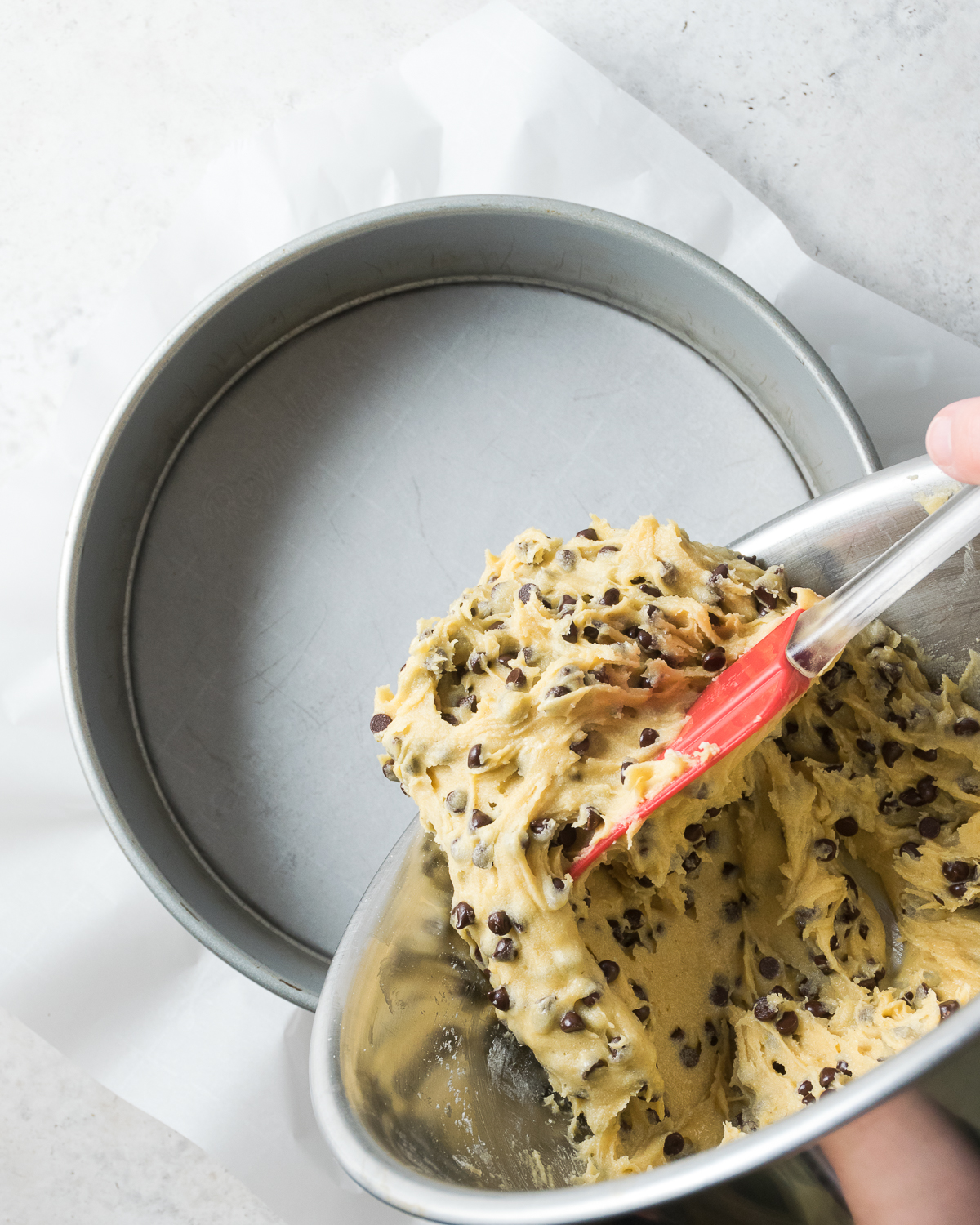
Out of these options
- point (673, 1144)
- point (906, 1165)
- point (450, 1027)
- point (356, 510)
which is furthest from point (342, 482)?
point (906, 1165)

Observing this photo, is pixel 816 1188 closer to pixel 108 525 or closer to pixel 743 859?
pixel 743 859

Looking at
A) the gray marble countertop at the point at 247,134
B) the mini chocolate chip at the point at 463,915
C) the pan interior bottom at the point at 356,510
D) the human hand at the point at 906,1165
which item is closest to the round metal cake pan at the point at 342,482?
the pan interior bottom at the point at 356,510

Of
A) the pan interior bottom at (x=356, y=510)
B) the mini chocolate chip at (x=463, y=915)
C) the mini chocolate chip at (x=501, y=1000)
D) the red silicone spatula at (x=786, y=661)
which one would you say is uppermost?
the pan interior bottom at (x=356, y=510)

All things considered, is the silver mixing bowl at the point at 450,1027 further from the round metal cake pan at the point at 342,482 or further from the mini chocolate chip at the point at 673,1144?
the round metal cake pan at the point at 342,482

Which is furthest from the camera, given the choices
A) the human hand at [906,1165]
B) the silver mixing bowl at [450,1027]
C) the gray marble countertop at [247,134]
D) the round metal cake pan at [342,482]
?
the gray marble countertop at [247,134]

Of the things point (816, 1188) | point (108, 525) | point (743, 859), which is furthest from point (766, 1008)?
point (108, 525)

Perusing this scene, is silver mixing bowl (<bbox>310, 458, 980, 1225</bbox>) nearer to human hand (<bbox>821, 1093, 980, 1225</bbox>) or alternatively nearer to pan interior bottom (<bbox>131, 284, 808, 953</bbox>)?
human hand (<bbox>821, 1093, 980, 1225</bbox>)
